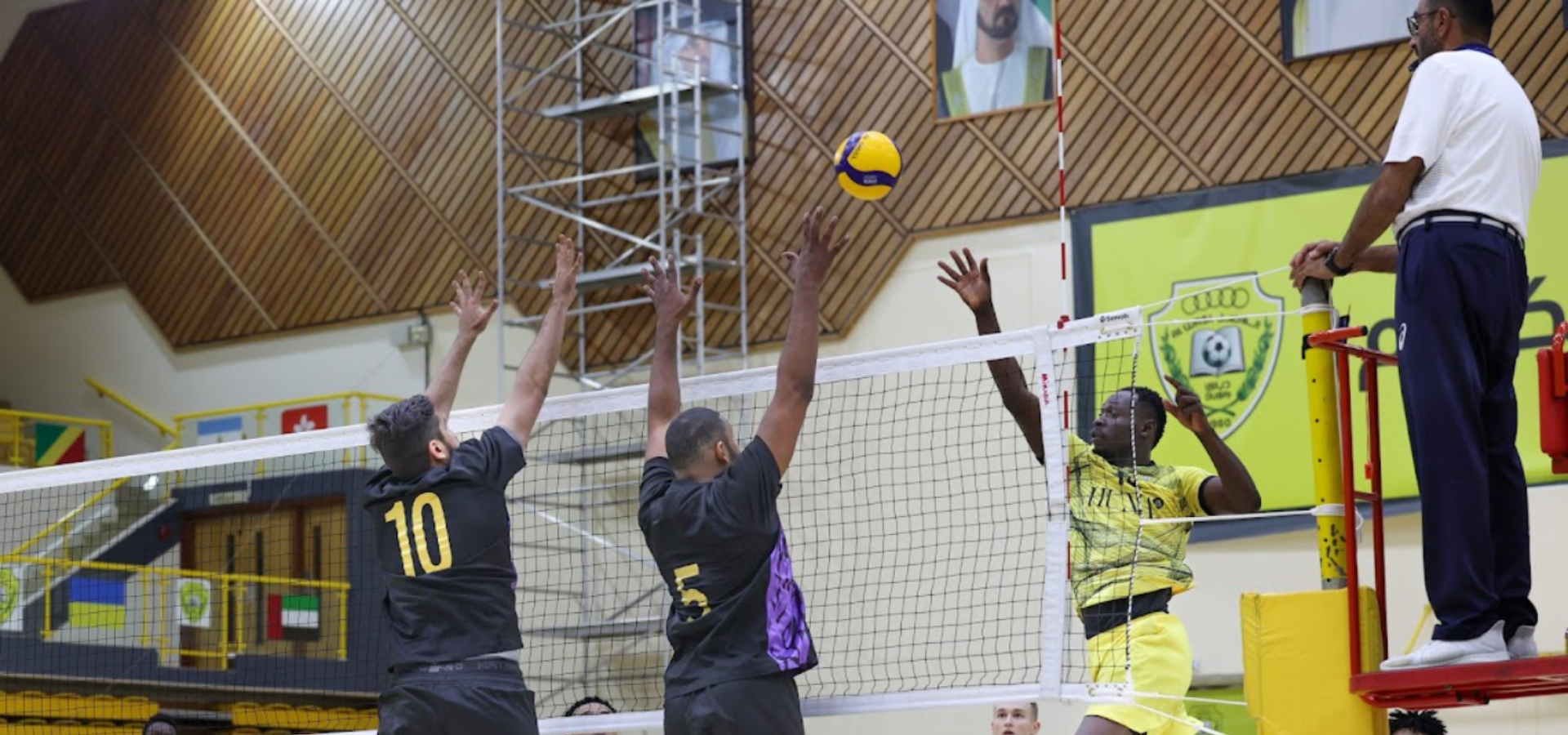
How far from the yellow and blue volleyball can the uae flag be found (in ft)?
37.2

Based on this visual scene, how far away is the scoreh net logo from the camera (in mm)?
16203

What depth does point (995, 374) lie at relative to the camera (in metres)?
8.34

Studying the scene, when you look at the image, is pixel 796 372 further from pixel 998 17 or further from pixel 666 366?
pixel 998 17

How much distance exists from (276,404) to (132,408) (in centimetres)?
295

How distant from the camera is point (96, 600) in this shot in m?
19.6

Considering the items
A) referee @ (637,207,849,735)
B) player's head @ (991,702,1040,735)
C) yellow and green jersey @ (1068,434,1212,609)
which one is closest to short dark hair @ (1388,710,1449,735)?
player's head @ (991,702,1040,735)

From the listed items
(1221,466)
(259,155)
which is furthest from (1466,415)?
(259,155)

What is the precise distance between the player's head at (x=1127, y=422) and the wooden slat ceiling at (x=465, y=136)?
8.69 metres

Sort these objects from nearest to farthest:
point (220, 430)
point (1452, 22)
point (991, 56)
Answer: point (1452, 22), point (991, 56), point (220, 430)

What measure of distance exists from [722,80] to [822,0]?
4.49ft

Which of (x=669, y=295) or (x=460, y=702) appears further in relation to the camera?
(x=669, y=295)

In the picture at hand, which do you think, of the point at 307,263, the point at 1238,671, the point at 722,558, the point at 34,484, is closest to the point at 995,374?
the point at 722,558

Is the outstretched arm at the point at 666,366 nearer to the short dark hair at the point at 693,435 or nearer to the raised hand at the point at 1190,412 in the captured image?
the short dark hair at the point at 693,435

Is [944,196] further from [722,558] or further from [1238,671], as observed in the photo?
[722,558]
